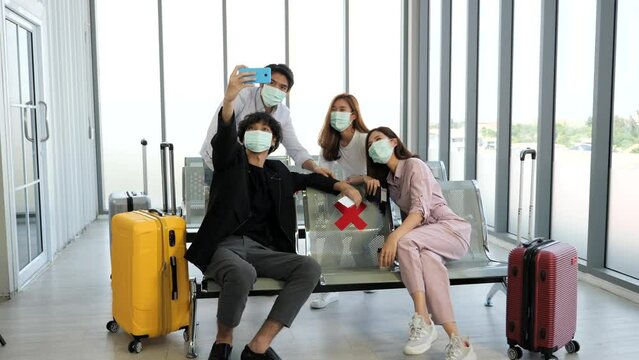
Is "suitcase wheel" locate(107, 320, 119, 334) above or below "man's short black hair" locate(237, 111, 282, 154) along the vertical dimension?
below

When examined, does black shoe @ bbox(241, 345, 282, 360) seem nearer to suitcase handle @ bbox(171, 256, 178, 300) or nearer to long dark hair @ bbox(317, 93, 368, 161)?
suitcase handle @ bbox(171, 256, 178, 300)

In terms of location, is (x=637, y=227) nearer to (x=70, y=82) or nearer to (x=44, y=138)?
(x=44, y=138)

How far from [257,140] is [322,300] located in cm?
130

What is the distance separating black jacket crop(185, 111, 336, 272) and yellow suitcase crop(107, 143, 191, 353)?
111 mm

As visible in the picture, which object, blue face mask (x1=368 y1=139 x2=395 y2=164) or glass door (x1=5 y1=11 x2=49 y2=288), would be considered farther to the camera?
glass door (x1=5 y1=11 x2=49 y2=288)

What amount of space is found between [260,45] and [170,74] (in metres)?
1.25

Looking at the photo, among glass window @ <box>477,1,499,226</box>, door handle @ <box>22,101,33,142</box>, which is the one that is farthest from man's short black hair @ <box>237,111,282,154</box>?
glass window @ <box>477,1,499,226</box>

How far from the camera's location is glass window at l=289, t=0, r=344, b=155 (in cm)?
848

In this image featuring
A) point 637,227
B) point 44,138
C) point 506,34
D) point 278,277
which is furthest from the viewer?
point 506,34

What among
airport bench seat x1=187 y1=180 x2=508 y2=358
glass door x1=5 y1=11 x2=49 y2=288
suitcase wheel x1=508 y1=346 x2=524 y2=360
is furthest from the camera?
glass door x1=5 y1=11 x2=49 y2=288

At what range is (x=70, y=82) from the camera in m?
6.43

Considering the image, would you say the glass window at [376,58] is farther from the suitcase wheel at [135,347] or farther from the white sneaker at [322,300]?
the suitcase wheel at [135,347]

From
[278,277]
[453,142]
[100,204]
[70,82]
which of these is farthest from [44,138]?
[453,142]

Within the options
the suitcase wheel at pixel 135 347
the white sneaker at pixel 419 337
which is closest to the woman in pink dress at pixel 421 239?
the white sneaker at pixel 419 337
